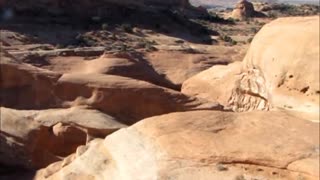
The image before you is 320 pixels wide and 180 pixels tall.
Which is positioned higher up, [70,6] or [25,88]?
[25,88]

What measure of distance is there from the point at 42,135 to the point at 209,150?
6576mm

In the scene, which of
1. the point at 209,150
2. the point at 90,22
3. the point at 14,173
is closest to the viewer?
the point at 209,150

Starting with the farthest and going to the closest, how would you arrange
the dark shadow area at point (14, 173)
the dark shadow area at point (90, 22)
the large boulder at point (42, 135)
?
the dark shadow area at point (90, 22)
the large boulder at point (42, 135)
the dark shadow area at point (14, 173)

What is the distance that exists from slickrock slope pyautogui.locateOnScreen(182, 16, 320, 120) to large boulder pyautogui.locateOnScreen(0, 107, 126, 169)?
3441 millimetres

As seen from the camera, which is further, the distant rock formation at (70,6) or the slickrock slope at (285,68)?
the distant rock formation at (70,6)

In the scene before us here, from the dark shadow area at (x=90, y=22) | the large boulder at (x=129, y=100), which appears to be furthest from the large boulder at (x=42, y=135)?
the dark shadow area at (x=90, y=22)

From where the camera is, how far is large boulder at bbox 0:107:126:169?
13.0 m

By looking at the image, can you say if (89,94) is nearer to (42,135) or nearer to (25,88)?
(25,88)

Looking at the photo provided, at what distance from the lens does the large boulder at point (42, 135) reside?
42.5 ft

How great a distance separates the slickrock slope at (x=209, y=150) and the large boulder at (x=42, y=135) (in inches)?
167

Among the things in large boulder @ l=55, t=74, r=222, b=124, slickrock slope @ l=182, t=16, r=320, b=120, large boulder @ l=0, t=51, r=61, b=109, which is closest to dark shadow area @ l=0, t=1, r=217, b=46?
large boulder @ l=0, t=51, r=61, b=109

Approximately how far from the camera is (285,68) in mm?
8664

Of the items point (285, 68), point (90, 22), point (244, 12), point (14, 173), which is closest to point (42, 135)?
point (14, 173)

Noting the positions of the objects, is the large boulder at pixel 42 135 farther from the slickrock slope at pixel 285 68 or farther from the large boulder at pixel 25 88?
the slickrock slope at pixel 285 68
